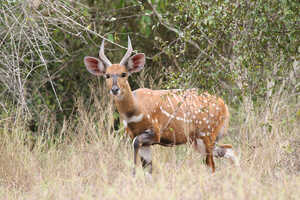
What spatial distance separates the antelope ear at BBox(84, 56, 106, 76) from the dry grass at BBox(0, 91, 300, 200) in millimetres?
1040

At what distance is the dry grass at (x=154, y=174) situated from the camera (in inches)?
169

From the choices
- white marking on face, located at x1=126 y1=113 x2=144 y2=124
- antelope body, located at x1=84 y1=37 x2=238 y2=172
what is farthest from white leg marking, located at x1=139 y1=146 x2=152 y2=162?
white marking on face, located at x1=126 y1=113 x2=144 y2=124

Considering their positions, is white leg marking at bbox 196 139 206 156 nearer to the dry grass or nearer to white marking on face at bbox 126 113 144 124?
the dry grass

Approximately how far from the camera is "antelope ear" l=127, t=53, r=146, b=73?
625 cm

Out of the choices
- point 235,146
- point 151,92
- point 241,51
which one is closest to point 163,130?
point 151,92

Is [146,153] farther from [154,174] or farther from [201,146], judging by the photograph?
[201,146]

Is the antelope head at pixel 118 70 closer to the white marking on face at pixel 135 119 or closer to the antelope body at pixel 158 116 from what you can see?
the antelope body at pixel 158 116

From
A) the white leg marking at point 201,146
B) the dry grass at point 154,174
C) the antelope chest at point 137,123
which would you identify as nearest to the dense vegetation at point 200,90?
the dry grass at point 154,174

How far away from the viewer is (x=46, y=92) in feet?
29.7

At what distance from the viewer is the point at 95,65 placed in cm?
639

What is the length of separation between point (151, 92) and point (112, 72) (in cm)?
65

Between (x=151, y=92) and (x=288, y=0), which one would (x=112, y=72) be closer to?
(x=151, y=92)

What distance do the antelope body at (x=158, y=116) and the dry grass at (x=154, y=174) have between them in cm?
20

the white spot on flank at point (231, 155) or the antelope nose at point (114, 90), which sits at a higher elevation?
the antelope nose at point (114, 90)
